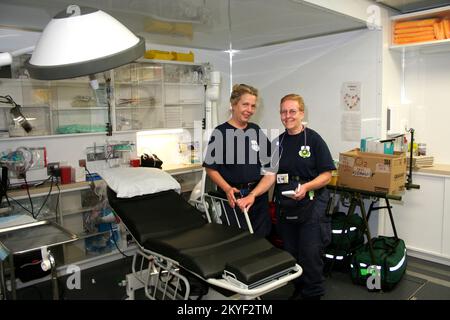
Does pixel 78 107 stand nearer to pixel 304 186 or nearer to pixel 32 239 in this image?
pixel 32 239

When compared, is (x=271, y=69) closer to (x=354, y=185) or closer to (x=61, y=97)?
(x=354, y=185)

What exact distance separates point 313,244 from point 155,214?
109 centimetres

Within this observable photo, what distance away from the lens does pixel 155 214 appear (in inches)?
100

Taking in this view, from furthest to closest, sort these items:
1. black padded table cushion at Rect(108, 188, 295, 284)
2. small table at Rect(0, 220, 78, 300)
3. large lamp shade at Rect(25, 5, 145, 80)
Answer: black padded table cushion at Rect(108, 188, 295, 284), small table at Rect(0, 220, 78, 300), large lamp shade at Rect(25, 5, 145, 80)

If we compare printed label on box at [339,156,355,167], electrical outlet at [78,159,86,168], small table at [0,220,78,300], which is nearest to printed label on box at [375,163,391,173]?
printed label on box at [339,156,355,167]

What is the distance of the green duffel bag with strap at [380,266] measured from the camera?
2.91 meters

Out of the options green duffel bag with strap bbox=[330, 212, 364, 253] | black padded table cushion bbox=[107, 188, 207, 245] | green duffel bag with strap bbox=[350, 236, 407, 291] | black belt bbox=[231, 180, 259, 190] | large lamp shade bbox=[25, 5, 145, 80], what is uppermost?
large lamp shade bbox=[25, 5, 145, 80]

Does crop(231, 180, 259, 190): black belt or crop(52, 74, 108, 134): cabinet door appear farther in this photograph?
crop(52, 74, 108, 134): cabinet door

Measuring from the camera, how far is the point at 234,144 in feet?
8.61

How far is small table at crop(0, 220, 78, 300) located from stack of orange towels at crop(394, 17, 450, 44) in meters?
3.28

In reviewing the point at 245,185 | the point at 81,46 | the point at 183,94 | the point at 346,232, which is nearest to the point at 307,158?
the point at 245,185

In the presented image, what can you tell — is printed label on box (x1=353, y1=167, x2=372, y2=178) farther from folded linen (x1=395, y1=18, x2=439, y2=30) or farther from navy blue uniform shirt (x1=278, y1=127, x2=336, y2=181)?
folded linen (x1=395, y1=18, x2=439, y2=30)

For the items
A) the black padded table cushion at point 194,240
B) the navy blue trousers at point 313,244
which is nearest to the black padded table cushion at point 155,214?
the black padded table cushion at point 194,240

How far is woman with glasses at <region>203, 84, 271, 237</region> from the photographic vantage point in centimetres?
256
